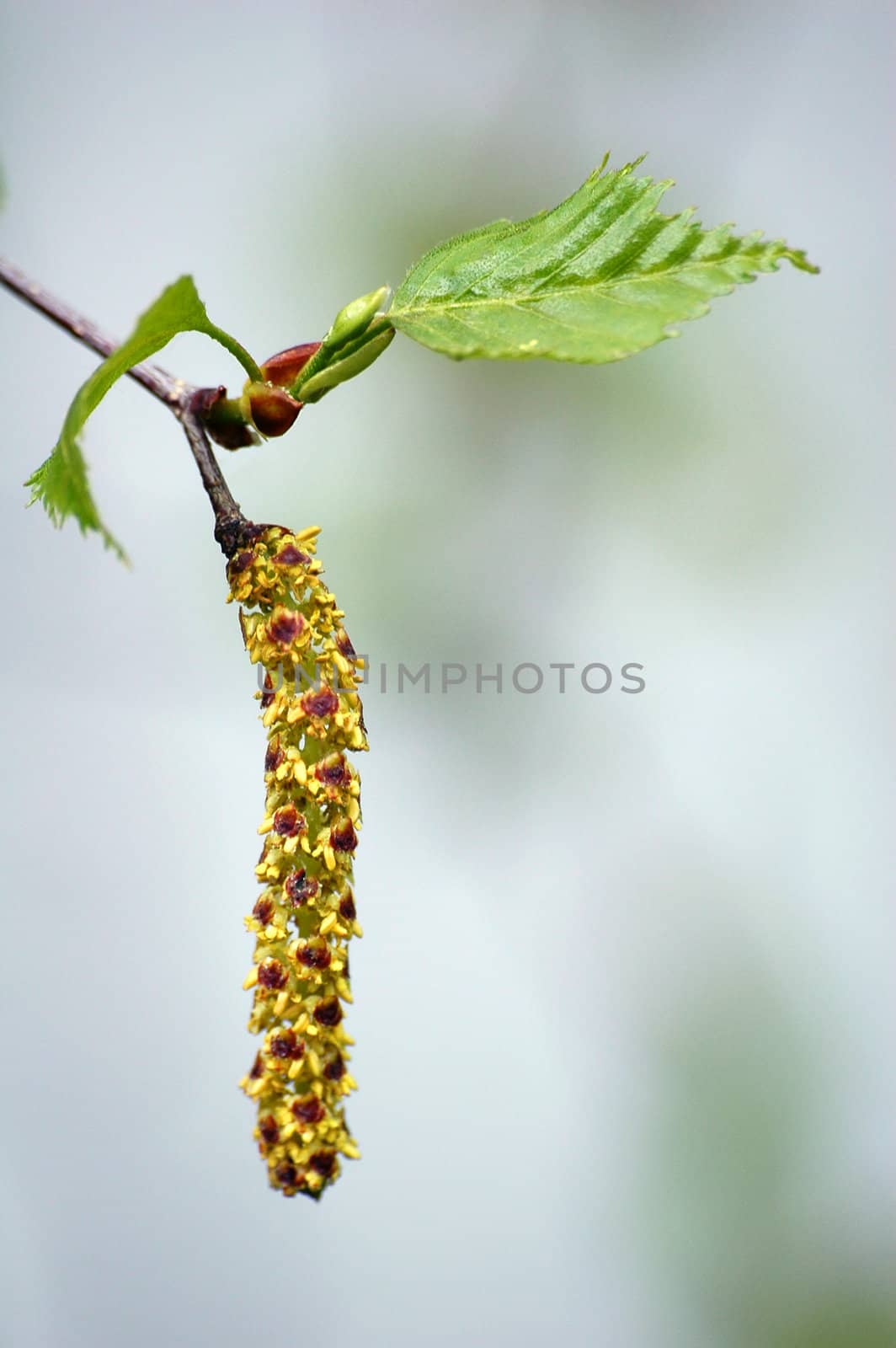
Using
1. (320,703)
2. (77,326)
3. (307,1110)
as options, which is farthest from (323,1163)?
(77,326)

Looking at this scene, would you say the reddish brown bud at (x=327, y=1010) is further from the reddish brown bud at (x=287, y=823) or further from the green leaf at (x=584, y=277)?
the green leaf at (x=584, y=277)

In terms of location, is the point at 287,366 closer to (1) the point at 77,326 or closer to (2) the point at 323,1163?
(1) the point at 77,326

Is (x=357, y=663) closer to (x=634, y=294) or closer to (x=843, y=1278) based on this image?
(x=634, y=294)

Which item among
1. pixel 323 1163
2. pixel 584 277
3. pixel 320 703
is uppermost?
pixel 584 277

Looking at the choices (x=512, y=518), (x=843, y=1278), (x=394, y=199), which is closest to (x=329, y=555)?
(x=512, y=518)

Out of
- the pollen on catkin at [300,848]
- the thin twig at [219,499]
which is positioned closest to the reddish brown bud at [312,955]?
the pollen on catkin at [300,848]
